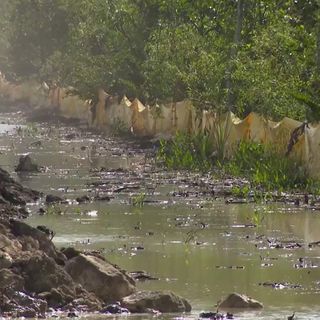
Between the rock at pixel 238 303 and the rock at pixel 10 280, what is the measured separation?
5.47 ft

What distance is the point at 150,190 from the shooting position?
855 inches

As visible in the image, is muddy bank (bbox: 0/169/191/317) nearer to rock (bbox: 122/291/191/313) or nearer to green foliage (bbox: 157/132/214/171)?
rock (bbox: 122/291/191/313)

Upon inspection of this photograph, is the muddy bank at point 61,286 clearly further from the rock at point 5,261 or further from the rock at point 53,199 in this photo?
the rock at point 53,199

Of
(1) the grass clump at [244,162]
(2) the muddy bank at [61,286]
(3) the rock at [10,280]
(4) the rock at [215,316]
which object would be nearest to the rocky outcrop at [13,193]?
(1) the grass clump at [244,162]

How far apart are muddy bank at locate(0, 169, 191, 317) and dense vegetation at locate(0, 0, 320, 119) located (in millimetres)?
10925

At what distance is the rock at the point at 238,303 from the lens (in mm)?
10562

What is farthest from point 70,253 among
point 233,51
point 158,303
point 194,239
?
point 233,51

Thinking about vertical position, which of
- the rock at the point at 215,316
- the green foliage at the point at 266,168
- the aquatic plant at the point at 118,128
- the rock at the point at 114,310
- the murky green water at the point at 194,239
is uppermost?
the aquatic plant at the point at 118,128

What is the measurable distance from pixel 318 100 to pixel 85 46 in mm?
26587

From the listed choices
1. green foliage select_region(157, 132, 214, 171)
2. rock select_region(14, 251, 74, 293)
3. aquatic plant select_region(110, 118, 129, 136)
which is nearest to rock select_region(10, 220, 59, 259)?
rock select_region(14, 251, 74, 293)

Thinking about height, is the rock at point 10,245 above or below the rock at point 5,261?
above

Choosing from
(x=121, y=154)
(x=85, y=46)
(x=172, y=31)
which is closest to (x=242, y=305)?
(x=121, y=154)

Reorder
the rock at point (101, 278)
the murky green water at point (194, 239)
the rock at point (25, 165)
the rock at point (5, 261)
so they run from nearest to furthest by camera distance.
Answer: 1. the rock at point (5, 261)
2. the rock at point (101, 278)
3. the murky green water at point (194, 239)
4. the rock at point (25, 165)

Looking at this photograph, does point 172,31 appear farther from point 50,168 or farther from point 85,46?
point 85,46
